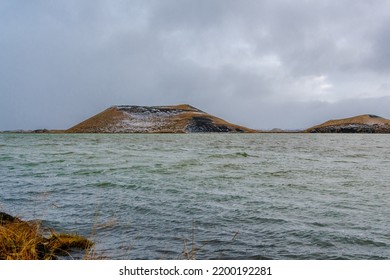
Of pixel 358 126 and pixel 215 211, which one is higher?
pixel 358 126

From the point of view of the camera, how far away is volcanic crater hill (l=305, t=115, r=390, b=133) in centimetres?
18212

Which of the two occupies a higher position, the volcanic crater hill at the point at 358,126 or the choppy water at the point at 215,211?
the volcanic crater hill at the point at 358,126

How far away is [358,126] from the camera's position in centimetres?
18712

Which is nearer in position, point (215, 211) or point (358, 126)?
point (215, 211)

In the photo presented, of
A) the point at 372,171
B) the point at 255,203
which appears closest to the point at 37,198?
the point at 255,203

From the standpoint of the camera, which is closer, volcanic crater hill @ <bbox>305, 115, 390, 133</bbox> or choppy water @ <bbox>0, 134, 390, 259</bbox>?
choppy water @ <bbox>0, 134, 390, 259</bbox>

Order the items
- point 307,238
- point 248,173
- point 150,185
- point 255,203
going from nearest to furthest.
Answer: point 307,238 → point 255,203 → point 150,185 → point 248,173

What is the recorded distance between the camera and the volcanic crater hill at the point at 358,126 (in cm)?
18212

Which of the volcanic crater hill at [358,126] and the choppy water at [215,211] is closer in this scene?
the choppy water at [215,211]

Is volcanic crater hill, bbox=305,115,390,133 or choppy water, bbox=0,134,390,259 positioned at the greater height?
volcanic crater hill, bbox=305,115,390,133
